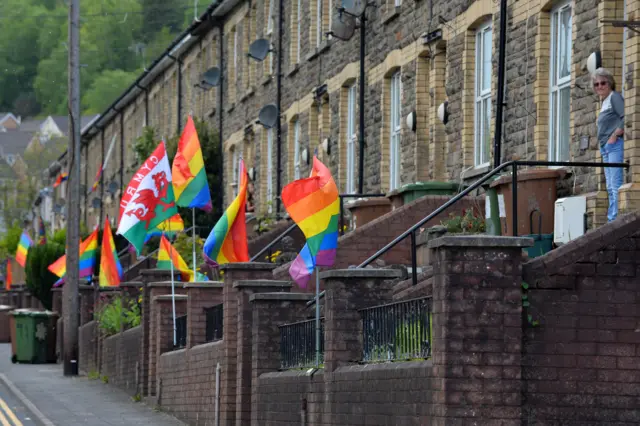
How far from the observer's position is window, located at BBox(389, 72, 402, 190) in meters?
25.8

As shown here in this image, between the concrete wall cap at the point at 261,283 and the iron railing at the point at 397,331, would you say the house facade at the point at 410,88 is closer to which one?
the concrete wall cap at the point at 261,283

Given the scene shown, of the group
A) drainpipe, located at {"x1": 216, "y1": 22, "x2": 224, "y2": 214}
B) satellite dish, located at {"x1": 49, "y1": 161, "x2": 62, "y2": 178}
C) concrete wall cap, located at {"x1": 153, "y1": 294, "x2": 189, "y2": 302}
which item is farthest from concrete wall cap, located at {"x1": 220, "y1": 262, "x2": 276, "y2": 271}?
satellite dish, located at {"x1": 49, "y1": 161, "x2": 62, "y2": 178}

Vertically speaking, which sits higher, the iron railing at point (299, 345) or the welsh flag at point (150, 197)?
the welsh flag at point (150, 197)

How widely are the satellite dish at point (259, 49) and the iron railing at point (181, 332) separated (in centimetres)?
1266

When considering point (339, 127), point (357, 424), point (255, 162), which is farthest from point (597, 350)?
point (255, 162)

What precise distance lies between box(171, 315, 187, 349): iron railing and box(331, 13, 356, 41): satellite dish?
6.87 m

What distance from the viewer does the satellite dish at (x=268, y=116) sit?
3431 cm

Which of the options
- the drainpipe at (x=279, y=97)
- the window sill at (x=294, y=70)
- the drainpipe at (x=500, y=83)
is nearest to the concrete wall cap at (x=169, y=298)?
the drainpipe at (x=500, y=83)

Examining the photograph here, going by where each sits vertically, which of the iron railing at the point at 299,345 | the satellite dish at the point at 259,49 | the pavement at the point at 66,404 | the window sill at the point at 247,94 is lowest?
the pavement at the point at 66,404

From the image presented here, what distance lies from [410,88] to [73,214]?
1052cm

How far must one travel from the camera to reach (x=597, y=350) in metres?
11.0

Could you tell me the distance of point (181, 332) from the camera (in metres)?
23.4

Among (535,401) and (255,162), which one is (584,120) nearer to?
(535,401)

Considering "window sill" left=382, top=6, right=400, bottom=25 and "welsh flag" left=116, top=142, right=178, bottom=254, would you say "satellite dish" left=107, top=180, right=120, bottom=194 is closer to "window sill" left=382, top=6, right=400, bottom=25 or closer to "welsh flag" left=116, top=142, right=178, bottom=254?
"window sill" left=382, top=6, right=400, bottom=25
